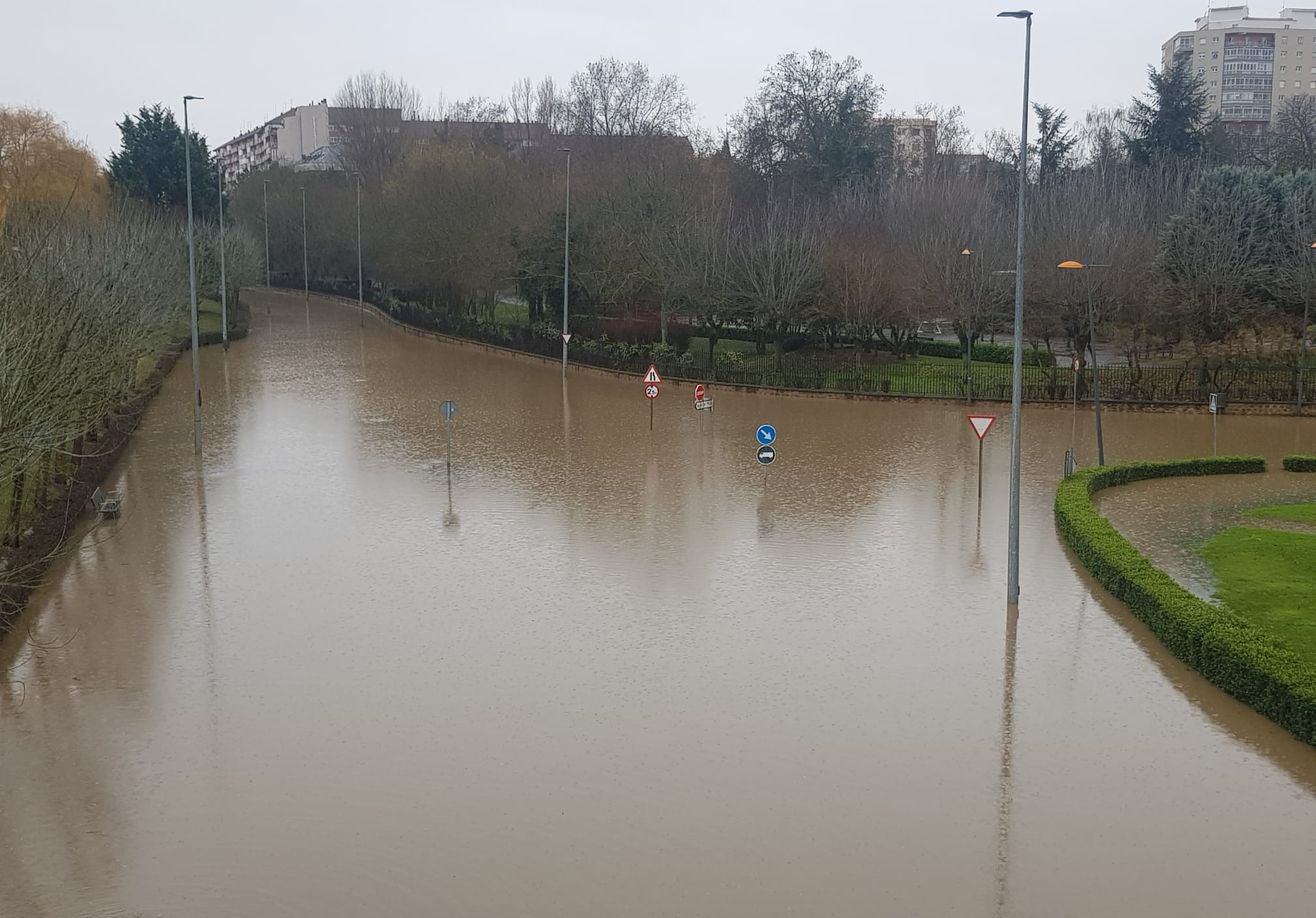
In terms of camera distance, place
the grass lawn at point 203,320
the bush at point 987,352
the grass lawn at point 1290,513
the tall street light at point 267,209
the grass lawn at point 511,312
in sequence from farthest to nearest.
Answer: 1. the tall street light at point 267,209
2. the grass lawn at point 511,312
3. the grass lawn at point 203,320
4. the bush at point 987,352
5. the grass lawn at point 1290,513

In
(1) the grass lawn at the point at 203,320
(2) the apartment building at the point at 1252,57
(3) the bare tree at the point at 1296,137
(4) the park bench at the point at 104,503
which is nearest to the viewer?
(4) the park bench at the point at 104,503

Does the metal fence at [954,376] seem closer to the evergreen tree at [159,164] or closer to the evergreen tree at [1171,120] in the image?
the evergreen tree at [1171,120]

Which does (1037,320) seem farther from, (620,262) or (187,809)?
(187,809)

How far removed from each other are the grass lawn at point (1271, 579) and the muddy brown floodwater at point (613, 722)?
5.40ft

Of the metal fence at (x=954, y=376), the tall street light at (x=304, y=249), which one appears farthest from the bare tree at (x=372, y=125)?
the metal fence at (x=954, y=376)

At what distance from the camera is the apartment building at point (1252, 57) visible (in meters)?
142

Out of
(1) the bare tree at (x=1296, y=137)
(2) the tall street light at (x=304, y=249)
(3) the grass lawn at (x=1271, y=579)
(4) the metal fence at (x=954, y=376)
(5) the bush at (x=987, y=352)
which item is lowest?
(3) the grass lawn at (x=1271, y=579)

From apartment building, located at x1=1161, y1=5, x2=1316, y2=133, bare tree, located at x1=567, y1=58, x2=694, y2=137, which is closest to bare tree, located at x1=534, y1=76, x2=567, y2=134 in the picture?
bare tree, located at x1=567, y1=58, x2=694, y2=137

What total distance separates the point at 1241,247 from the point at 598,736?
127ft

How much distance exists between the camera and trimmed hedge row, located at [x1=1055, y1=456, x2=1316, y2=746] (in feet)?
40.6

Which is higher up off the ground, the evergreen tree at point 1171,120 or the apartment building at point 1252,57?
the apartment building at point 1252,57

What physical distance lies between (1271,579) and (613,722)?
1104cm

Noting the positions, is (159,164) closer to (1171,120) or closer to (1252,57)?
(1171,120)

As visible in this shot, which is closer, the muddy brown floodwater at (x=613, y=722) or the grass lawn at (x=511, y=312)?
the muddy brown floodwater at (x=613, y=722)
